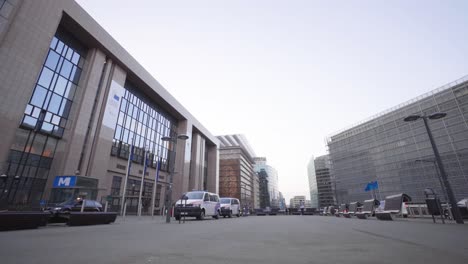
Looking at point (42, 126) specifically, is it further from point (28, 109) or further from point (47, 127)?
point (28, 109)

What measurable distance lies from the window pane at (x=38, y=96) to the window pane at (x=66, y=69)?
11.4ft

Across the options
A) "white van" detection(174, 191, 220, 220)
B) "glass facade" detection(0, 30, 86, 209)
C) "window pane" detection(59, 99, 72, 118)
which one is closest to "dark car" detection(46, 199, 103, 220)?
"white van" detection(174, 191, 220, 220)

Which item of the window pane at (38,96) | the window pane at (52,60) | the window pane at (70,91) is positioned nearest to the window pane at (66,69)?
the window pane at (52,60)

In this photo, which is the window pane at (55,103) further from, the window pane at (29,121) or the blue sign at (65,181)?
the blue sign at (65,181)

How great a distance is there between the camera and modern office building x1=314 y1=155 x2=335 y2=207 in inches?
5044

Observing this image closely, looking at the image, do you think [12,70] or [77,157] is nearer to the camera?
[12,70]

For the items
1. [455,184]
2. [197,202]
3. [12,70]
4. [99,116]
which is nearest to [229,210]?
[197,202]

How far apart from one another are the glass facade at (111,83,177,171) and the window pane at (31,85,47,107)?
10183 millimetres

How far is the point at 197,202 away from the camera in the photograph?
1714 cm

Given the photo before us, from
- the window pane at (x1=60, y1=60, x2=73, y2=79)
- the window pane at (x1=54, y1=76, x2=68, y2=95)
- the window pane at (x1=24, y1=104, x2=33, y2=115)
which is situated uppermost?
the window pane at (x1=60, y1=60, x2=73, y2=79)

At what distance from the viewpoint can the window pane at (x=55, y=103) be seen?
81.3 ft

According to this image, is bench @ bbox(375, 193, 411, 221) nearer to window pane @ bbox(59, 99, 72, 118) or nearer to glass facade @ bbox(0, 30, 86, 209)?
glass facade @ bbox(0, 30, 86, 209)

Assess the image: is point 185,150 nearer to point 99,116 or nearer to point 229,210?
point 99,116

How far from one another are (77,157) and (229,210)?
1819 cm
